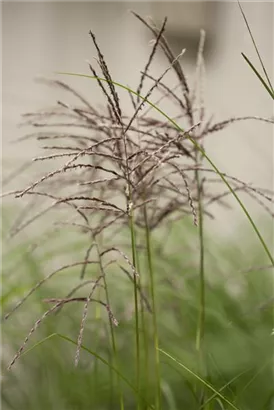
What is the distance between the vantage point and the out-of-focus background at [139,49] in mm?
2072

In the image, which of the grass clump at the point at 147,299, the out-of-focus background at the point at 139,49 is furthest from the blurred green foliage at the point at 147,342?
the out-of-focus background at the point at 139,49

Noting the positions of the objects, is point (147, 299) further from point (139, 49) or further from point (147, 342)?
point (139, 49)

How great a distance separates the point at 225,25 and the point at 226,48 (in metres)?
0.07

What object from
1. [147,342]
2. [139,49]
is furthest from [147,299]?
[139,49]

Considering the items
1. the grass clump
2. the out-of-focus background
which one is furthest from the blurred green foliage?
the out-of-focus background

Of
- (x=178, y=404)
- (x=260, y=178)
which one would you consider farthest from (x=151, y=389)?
(x=260, y=178)

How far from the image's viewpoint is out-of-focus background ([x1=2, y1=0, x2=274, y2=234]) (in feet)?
6.80

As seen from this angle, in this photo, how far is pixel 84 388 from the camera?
86 centimetres

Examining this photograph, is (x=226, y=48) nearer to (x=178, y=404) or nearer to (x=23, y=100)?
(x=23, y=100)

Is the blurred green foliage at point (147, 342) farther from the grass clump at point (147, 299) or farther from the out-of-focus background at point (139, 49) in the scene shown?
the out-of-focus background at point (139, 49)

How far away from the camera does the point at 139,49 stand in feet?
7.30

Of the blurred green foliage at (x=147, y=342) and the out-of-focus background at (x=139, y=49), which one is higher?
the out-of-focus background at (x=139, y=49)

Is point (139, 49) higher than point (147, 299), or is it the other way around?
point (139, 49)

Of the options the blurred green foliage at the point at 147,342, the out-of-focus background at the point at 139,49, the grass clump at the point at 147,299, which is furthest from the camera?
the out-of-focus background at the point at 139,49
